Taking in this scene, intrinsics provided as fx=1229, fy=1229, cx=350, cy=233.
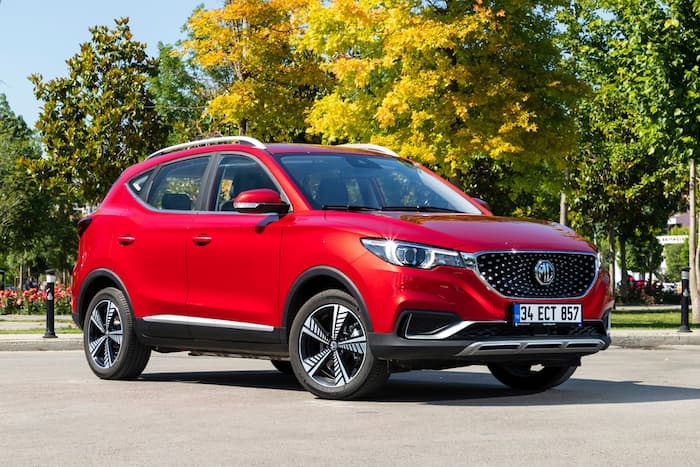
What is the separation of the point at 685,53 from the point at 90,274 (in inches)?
656

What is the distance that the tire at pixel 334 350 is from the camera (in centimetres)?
846

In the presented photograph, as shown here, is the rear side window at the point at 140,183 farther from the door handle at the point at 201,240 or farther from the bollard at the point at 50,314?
the bollard at the point at 50,314

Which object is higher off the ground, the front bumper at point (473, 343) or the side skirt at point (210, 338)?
the front bumper at point (473, 343)

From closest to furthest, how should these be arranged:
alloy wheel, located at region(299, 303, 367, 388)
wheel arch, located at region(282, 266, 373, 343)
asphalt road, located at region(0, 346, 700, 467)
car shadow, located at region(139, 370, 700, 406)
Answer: asphalt road, located at region(0, 346, 700, 467)
wheel arch, located at region(282, 266, 373, 343)
alloy wheel, located at region(299, 303, 367, 388)
car shadow, located at region(139, 370, 700, 406)

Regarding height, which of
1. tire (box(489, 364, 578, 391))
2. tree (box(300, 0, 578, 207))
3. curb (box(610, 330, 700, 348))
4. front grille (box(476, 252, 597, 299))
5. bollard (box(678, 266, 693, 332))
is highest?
tree (box(300, 0, 578, 207))

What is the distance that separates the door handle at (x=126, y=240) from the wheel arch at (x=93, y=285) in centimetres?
29

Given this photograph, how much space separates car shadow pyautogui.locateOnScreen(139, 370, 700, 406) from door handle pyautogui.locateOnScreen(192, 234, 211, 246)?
4.28 ft

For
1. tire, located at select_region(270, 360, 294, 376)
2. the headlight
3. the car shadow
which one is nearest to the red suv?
the headlight

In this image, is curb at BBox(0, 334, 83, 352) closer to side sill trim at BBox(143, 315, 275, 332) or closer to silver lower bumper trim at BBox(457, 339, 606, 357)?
side sill trim at BBox(143, 315, 275, 332)

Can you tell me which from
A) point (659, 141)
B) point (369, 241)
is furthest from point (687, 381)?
point (659, 141)

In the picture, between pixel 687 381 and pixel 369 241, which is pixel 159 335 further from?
pixel 687 381

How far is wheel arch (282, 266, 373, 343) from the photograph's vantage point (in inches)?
330

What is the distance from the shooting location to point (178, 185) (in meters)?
10.2

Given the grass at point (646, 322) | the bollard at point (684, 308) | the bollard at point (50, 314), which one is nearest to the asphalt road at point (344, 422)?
the bollard at point (50, 314)
